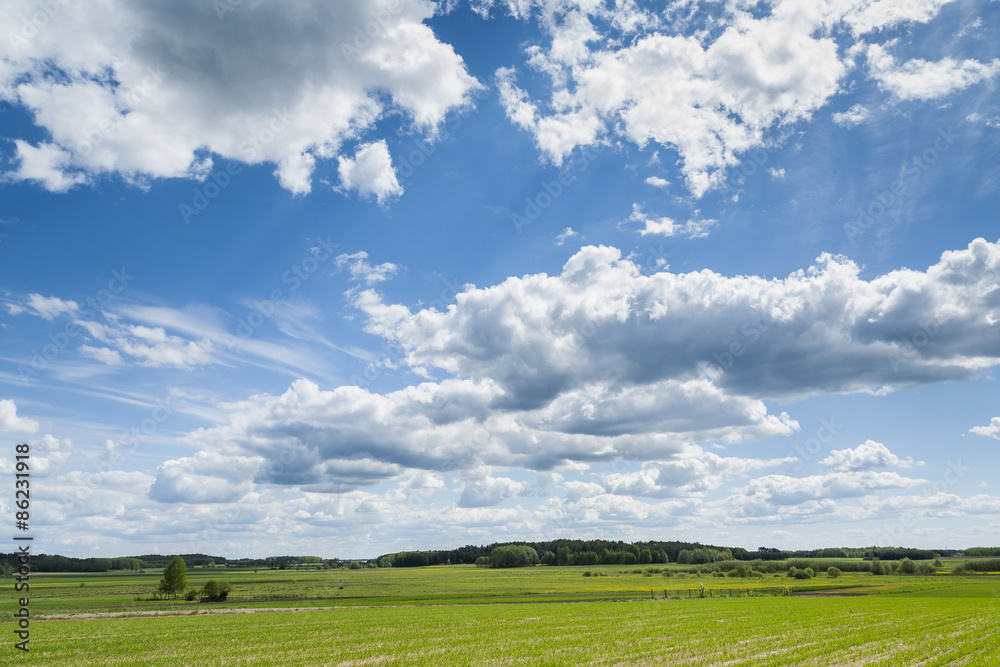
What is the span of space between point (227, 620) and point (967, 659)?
59.4 m

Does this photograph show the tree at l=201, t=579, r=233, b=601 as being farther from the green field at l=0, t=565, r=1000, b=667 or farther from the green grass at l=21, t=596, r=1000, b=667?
the green grass at l=21, t=596, r=1000, b=667

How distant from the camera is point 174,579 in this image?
106m

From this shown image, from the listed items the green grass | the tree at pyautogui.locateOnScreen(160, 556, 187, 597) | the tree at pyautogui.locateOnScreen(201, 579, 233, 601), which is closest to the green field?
the green grass

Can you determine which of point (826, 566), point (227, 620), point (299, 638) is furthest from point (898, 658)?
point (826, 566)

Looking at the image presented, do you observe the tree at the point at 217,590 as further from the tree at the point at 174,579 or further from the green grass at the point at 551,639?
the green grass at the point at 551,639

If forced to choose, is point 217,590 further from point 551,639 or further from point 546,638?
point 551,639

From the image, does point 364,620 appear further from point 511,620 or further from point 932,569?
point 932,569

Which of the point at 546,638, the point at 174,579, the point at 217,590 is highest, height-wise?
the point at 546,638

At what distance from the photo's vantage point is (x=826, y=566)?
176 metres

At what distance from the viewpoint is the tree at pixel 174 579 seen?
346ft

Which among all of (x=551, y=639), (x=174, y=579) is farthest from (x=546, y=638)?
(x=174, y=579)

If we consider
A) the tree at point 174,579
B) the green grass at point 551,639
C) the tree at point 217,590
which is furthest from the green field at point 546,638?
the tree at point 174,579

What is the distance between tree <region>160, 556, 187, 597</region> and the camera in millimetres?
105562

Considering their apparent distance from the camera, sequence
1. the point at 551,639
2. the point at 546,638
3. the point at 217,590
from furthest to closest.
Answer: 1. the point at 217,590
2. the point at 546,638
3. the point at 551,639
